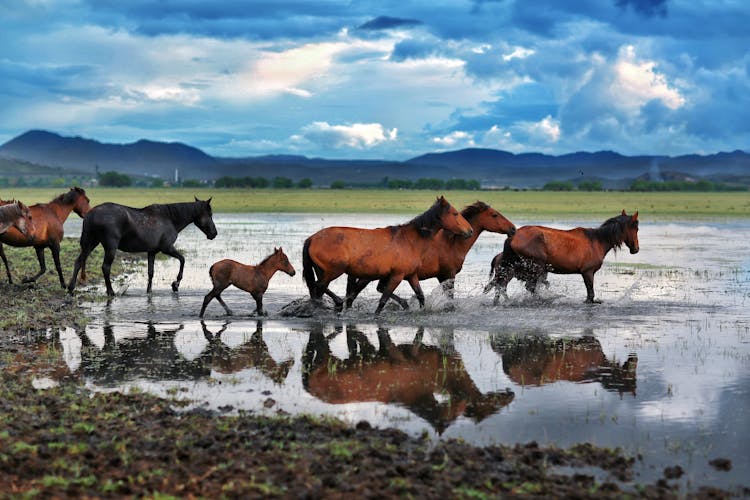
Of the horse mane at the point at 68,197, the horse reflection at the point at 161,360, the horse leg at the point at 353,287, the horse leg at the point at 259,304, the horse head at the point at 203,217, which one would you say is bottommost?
the horse reflection at the point at 161,360

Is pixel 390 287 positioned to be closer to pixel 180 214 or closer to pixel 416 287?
pixel 416 287

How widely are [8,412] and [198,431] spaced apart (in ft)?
6.15

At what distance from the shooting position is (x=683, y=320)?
13.5 m

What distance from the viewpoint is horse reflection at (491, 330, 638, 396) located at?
938 cm

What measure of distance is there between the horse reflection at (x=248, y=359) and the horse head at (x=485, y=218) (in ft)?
15.0

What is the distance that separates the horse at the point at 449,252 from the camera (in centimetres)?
1410

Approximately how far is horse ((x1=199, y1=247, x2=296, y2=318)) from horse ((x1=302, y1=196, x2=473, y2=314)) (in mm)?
664

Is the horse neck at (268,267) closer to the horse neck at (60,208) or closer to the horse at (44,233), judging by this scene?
the horse at (44,233)

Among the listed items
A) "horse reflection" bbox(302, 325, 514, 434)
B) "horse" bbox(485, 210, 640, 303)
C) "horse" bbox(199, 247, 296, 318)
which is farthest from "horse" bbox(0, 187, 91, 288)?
"horse" bbox(485, 210, 640, 303)

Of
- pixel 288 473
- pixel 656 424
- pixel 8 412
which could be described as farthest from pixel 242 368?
pixel 656 424

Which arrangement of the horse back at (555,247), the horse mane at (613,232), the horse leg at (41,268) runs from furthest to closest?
the horse leg at (41,268) < the horse mane at (613,232) < the horse back at (555,247)

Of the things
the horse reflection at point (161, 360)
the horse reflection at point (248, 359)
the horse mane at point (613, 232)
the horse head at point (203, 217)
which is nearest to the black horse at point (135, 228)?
the horse head at point (203, 217)

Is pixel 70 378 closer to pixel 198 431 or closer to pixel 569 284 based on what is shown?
pixel 198 431

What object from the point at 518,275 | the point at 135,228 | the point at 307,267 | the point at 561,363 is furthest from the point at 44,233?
the point at 561,363
